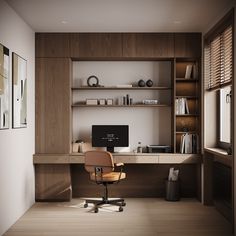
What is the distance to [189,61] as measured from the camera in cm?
657

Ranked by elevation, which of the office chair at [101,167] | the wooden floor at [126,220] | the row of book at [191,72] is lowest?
the wooden floor at [126,220]

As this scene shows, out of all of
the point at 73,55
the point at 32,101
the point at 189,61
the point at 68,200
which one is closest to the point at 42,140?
the point at 32,101

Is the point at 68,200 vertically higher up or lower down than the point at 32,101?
lower down

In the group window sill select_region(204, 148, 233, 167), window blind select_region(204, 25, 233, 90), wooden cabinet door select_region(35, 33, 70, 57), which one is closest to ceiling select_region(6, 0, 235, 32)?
wooden cabinet door select_region(35, 33, 70, 57)

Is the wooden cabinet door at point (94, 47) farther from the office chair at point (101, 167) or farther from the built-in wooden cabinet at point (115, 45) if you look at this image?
the office chair at point (101, 167)

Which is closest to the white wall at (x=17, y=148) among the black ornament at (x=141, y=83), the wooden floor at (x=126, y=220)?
the wooden floor at (x=126, y=220)

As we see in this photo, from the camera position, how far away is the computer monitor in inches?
253

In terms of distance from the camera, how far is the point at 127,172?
6.57 meters

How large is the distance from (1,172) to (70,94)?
7.05 feet

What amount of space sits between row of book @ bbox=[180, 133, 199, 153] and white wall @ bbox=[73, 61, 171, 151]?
0.41 m

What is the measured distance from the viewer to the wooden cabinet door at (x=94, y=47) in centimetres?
624

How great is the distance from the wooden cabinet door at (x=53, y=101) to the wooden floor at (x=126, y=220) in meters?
1.06

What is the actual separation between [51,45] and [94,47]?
673mm

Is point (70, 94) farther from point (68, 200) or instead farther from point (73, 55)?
point (68, 200)
